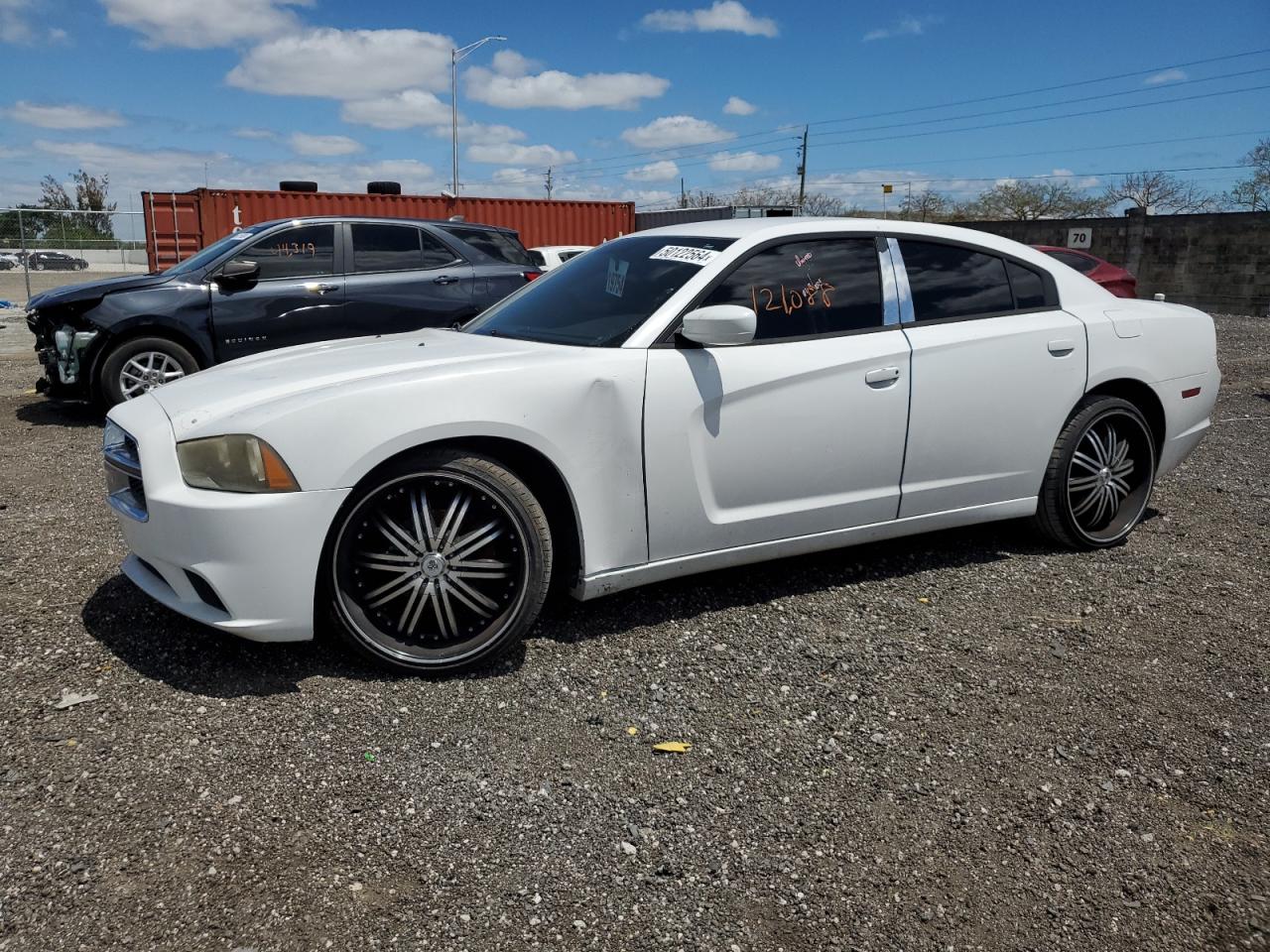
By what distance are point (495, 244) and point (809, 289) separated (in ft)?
20.0

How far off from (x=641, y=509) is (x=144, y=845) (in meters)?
1.85

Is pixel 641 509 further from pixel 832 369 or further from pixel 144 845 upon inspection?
pixel 144 845

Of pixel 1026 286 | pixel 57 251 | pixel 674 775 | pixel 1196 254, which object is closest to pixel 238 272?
pixel 1026 286

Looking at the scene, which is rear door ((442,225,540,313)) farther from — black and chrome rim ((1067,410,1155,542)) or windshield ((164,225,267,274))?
black and chrome rim ((1067,410,1155,542))

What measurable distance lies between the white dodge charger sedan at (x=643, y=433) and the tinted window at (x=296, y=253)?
15.5ft

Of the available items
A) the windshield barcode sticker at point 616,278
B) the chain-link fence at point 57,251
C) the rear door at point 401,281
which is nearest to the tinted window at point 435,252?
the rear door at point 401,281

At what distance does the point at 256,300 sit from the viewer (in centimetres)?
834

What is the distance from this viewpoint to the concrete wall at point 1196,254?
23.3 m

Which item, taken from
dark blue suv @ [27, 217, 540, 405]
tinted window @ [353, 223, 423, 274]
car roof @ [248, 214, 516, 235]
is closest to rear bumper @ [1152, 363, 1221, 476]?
dark blue suv @ [27, 217, 540, 405]

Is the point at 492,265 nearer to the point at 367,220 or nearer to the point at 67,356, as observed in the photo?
the point at 367,220

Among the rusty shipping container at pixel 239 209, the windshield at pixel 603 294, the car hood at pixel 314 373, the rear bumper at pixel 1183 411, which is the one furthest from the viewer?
the rusty shipping container at pixel 239 209

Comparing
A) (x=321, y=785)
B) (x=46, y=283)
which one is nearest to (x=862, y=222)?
(x=321, y=785)

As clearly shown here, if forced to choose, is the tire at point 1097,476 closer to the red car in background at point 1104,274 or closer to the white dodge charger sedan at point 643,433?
the white dodge charger sedan at point 643,433

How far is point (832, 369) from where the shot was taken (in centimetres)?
394
